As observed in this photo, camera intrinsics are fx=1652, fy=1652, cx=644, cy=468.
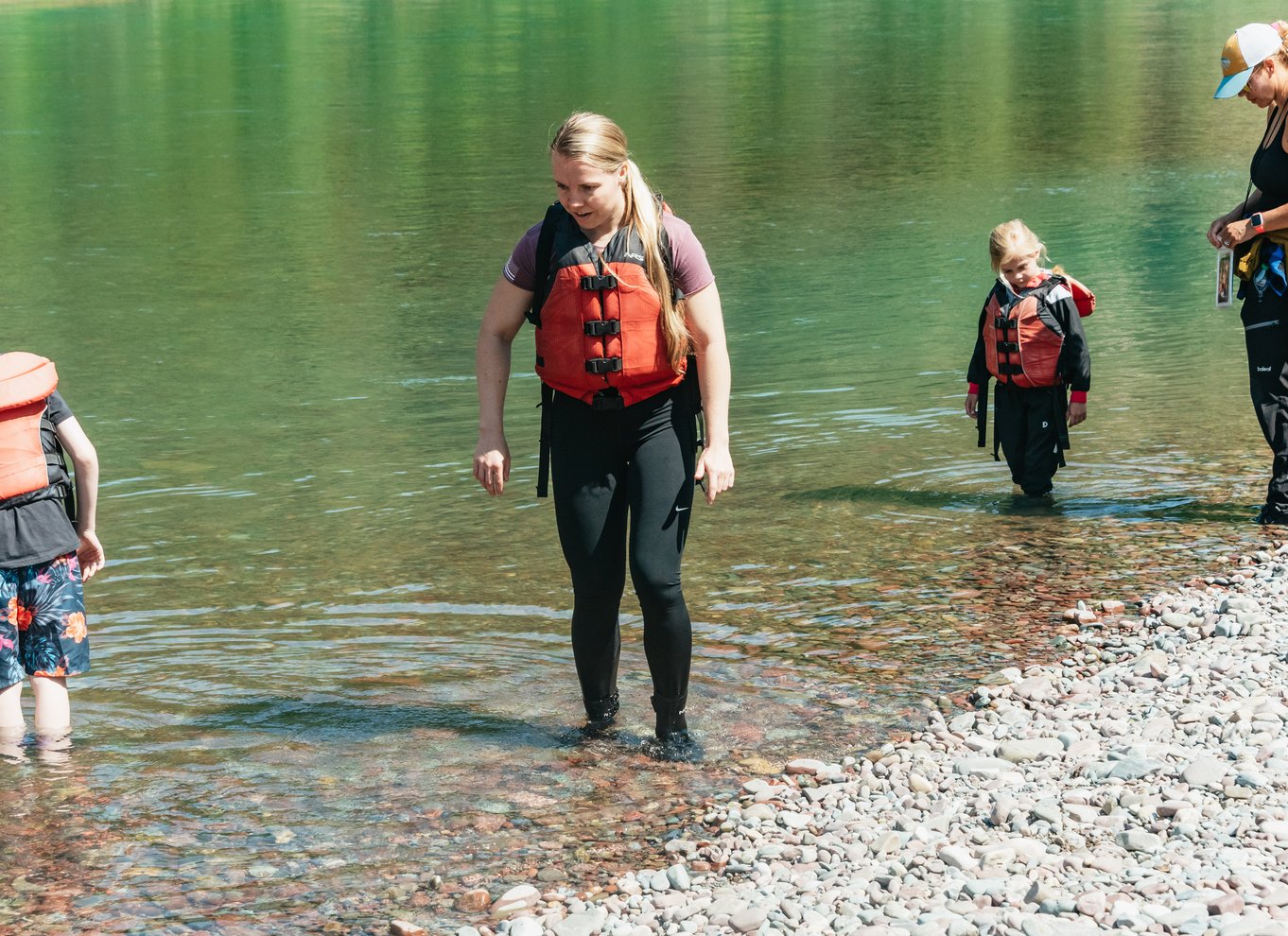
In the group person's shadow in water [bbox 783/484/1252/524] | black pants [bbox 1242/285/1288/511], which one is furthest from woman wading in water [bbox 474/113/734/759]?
person's shadow in water [bbox 783/484/1252/524]

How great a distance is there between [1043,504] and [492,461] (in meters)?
4.63

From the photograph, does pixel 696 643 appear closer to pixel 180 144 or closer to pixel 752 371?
pixel 752 371

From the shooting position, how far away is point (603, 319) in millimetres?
5406

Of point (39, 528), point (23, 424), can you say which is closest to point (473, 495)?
point (39, 528)

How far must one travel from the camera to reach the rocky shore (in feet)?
14.5

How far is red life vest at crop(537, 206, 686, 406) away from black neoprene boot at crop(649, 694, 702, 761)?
123 cm

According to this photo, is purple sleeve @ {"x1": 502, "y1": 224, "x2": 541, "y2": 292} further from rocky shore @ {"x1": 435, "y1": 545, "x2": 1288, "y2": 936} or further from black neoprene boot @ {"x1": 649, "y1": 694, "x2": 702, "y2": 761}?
rocky shore @ {"x1": 435, "y1": 545, "x2": 1288, "y2": 936}

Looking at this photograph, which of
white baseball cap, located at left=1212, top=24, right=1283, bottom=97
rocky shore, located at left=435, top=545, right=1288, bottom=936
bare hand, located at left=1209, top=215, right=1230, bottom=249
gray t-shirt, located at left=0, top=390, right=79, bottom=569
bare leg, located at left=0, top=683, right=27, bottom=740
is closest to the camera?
rocky shore, located at left=435, top=545, right=1288, bottom=936

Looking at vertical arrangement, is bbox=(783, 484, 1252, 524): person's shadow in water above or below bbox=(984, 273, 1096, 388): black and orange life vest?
below

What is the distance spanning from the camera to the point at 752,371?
42.8 ft

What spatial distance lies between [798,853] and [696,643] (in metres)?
2.41

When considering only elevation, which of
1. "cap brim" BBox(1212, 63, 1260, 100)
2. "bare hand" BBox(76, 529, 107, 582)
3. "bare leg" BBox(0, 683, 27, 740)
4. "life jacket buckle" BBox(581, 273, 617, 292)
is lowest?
"bare leg" BBox(0, 683, 27, 740)

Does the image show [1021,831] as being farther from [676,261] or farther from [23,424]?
[23,424]

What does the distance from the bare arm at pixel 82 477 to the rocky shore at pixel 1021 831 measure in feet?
6.54
